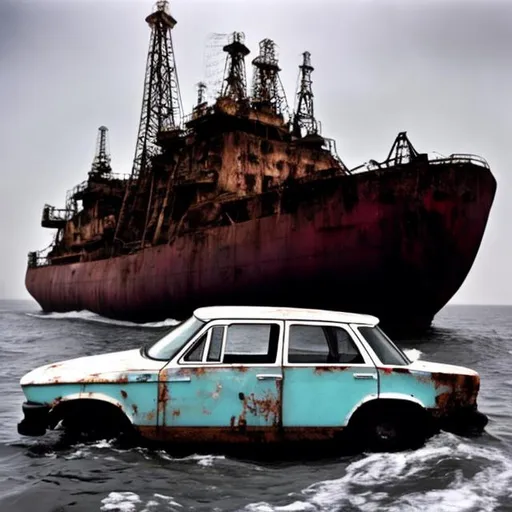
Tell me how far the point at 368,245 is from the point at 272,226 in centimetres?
413

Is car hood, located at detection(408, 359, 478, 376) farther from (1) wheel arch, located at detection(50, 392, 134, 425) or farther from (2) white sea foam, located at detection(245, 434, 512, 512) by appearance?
(1) wheel arch, located at detection(50, 392, 134, 425)

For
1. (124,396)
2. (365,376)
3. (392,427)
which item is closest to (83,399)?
(124,396)

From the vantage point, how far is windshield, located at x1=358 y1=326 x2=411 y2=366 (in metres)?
5.84

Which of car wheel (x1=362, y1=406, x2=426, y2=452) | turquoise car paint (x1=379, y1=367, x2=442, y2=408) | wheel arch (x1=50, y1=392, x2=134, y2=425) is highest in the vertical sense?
turquoise car paint (x1=379, y1=367, x2=442, y2=408)

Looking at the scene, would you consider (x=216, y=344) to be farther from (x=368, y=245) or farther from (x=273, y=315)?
(x=368, y=245)

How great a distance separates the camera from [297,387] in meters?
5.54

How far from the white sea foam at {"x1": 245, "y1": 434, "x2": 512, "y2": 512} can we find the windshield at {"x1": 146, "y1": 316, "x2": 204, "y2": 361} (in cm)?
187

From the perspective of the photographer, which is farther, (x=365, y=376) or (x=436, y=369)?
(x=436, y=369)

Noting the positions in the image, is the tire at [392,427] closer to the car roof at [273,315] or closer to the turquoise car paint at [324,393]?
the turquoise car paint at [324,393]

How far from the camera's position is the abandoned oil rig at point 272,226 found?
64.4 ft

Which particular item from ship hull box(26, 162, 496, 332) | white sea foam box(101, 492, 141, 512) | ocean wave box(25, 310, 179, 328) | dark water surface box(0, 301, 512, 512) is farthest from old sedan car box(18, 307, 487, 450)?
ocean wave box(25, 310, 179, 328)

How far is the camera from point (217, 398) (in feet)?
18.0

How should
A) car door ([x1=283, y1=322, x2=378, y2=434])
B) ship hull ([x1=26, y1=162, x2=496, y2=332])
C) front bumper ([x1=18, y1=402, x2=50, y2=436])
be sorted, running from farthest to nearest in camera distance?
1. ship hull ([x1=26, y1=162, x2=496, y2=332])
2. car door ([x1=283, y1=322, x2=378, y2=434])
3. front bumper ([x1=18, y1=402, x2=50, y2=436])

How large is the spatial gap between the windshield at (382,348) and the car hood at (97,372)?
7.42ft
